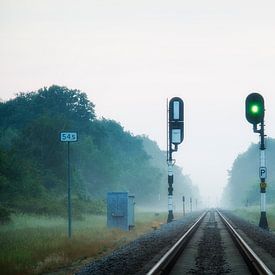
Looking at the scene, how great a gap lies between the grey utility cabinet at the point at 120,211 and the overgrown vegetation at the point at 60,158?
264 inches

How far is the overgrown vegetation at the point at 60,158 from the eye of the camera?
134ft

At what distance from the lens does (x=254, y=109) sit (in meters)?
→ 20.2

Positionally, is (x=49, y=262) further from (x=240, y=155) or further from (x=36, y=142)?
(x=240, y=155)

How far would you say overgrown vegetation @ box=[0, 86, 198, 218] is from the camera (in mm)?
40991

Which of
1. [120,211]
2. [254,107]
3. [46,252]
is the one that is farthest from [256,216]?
[46,252]

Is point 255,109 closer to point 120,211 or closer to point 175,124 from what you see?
point 120,211

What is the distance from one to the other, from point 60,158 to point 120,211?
33839 millimetres

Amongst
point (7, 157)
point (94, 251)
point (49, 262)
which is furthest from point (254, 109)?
point (7, 157)

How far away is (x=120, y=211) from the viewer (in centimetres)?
2350

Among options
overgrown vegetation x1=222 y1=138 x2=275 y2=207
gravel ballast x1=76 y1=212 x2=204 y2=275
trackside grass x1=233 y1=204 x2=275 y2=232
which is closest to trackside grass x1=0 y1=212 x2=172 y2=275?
gravel ballast x1=76 y1=212 x2=204 y2=275

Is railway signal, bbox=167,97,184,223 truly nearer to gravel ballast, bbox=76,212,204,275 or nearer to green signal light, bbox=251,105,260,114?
green signal light, bbox=251,105,260,114

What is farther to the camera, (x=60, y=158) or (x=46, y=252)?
(x=60, y=158)

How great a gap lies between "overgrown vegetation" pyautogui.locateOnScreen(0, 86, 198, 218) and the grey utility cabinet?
671 centimetres

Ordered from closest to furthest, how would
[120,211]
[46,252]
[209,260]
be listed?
[209,260] < [46,252] < [120,211]
